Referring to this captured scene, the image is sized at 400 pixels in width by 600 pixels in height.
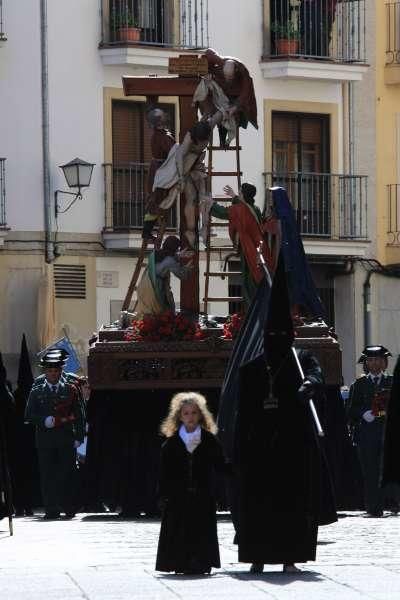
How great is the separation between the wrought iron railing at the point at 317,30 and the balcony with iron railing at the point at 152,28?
1.19 metres

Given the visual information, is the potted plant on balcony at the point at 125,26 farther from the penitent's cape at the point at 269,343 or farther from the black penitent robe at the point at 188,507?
the black penitent robe at the point at 188,507

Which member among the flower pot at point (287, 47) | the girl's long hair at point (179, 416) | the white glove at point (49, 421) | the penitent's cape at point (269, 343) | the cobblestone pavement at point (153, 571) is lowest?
the cobblestone pavement at point (153, 571)

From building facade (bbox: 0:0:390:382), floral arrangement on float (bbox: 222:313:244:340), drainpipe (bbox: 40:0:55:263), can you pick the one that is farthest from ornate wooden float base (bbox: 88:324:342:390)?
drainpipe (bbox: 40:0:55:263)

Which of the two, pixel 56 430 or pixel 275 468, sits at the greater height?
pixel 275 468

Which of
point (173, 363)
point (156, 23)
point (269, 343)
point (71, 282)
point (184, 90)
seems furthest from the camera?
point (156, 23)

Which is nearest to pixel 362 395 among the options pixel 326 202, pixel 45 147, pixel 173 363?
pixel 173 363

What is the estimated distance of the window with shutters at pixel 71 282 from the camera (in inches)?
1415

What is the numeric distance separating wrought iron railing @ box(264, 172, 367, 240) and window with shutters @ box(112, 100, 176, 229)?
2.09 meters

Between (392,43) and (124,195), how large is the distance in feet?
Result: 17.4

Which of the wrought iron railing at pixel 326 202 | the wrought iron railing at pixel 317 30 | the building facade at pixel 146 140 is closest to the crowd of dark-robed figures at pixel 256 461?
the building facade at pixel 146 140

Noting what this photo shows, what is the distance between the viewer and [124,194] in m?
36.3

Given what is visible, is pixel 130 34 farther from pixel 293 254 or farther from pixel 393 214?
pixel 293 254

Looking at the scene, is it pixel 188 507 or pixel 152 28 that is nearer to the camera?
pixel 188 507

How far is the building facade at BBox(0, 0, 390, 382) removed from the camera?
1406 inches
